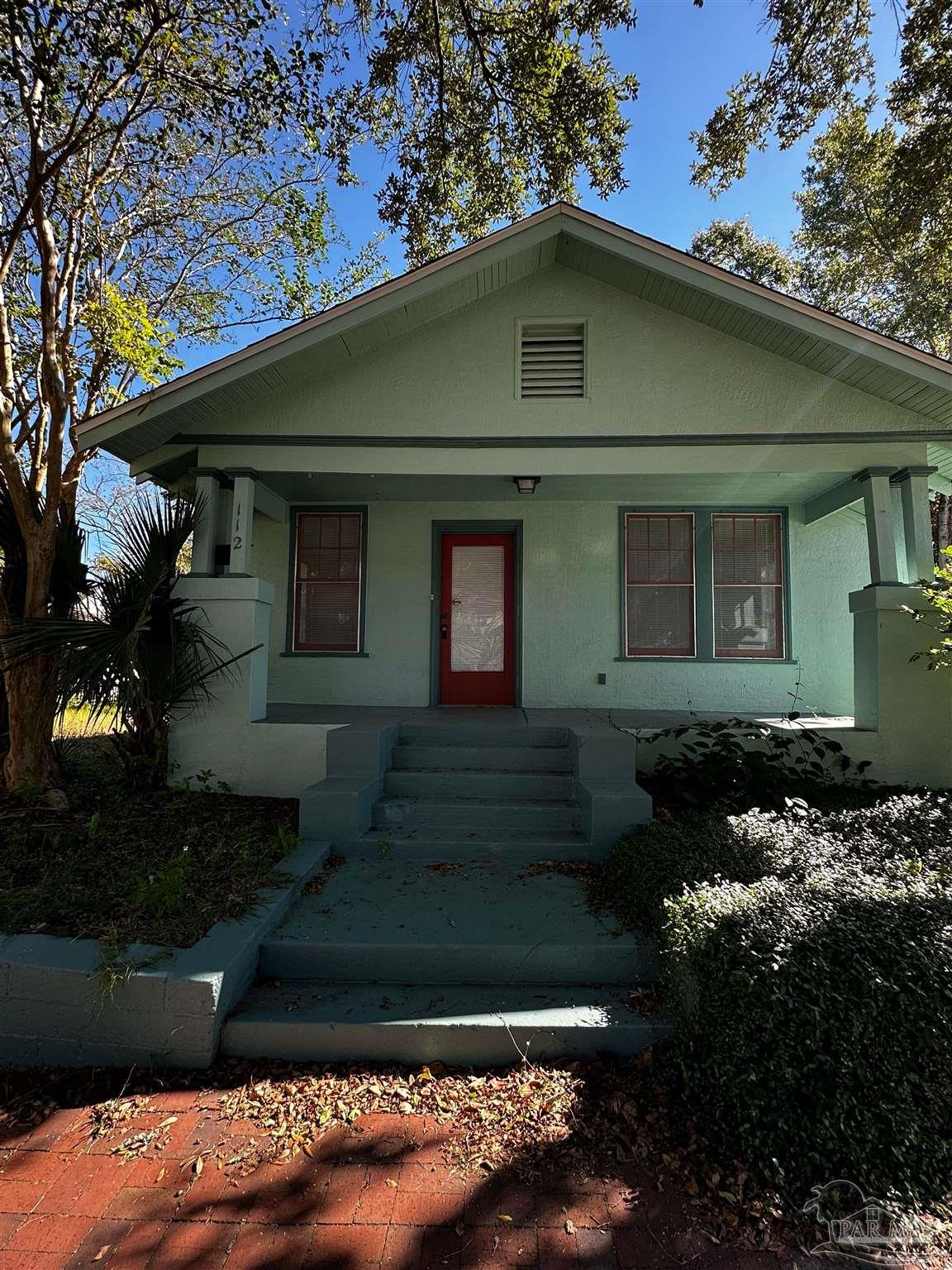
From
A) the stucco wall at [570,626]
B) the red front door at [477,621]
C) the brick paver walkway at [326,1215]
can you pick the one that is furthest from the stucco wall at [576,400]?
the brick paver walkway at [326,1215]

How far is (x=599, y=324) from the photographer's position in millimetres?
5887

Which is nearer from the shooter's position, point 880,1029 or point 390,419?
point 880,1029

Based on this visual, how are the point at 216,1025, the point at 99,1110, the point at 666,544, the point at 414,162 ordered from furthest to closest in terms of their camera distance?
1. the point at 414,162
2. the point at 666,544
3. the point at 216,1025
4. the point at 99,1110

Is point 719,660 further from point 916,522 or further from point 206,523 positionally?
point 206,523

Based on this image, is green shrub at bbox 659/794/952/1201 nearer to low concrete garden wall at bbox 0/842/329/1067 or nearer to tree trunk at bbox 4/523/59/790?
low concrete garden wall at bbox 0/842/329/1067

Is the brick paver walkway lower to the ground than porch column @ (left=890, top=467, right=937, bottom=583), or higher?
lower

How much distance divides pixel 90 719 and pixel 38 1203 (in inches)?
145

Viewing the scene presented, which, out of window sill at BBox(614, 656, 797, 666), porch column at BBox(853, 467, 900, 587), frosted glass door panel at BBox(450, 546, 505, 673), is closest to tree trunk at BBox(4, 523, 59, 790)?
frosted glass door panel at BBox(450, 546, 505, 673)

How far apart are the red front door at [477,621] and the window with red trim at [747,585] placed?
2.46 metres

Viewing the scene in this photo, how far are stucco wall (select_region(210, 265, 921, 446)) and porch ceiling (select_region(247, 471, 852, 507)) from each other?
487 mm

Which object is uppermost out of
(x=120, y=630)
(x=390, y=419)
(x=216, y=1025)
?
(x=390, y=419)

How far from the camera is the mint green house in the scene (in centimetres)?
536

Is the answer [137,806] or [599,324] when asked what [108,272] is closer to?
[599,324]

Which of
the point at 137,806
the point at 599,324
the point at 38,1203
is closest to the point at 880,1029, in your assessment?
Result: the point at 38,1203
